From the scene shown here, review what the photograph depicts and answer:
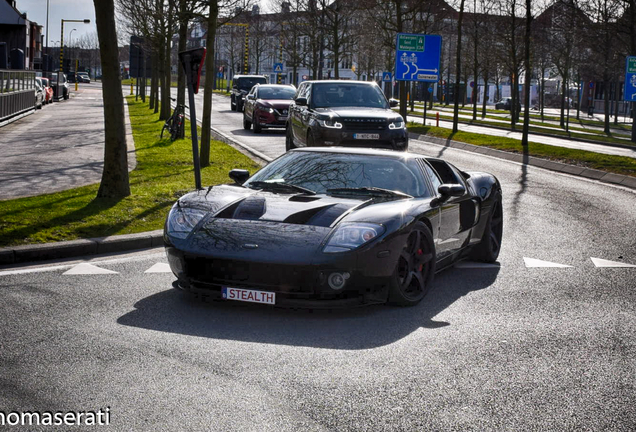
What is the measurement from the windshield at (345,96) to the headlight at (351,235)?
12.9 m

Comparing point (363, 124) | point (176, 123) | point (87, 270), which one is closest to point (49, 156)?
point (176, 123)

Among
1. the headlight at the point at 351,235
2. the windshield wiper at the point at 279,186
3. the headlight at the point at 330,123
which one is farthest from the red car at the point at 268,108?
the headlight at the point at 351,235

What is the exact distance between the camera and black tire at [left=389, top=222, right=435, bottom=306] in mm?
6574

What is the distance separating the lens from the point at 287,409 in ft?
14.0

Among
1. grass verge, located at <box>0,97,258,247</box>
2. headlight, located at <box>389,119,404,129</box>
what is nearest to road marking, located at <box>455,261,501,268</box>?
grass verge, located at <box>0,97,258,247</box>

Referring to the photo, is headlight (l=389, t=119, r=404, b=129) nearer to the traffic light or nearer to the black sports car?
the traffic light

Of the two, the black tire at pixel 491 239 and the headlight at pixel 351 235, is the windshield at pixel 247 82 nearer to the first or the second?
the black tire at pixel 491 239

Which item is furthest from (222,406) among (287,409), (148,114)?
(148,114)

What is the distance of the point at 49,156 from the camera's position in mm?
18891

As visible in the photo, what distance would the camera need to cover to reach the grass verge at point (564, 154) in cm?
2128

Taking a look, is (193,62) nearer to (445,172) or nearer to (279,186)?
(445,172)

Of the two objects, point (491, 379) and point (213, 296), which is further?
point (213, 296)

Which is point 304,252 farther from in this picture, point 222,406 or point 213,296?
point 222,406

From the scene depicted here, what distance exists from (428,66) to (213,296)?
2975 cm
